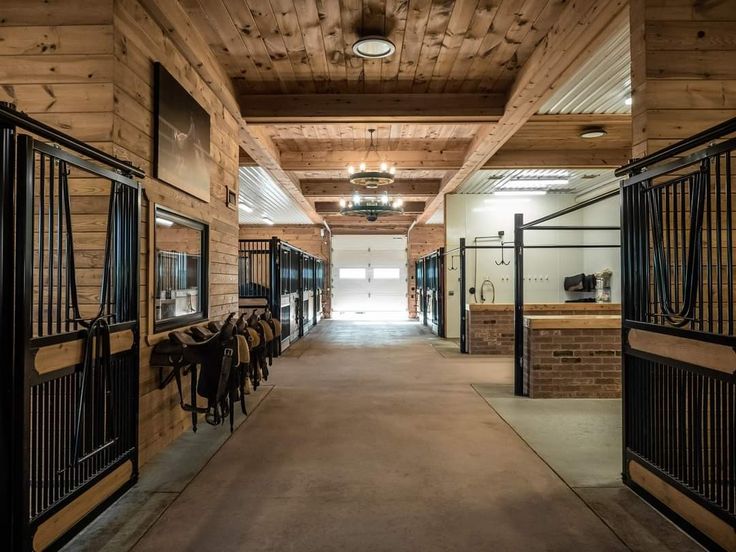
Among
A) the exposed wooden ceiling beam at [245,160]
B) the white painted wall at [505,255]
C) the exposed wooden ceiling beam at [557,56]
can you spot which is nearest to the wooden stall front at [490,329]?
the white painted wall at [505,255]

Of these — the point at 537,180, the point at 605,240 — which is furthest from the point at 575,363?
the point at 605,240

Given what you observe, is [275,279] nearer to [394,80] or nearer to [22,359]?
[394,80]

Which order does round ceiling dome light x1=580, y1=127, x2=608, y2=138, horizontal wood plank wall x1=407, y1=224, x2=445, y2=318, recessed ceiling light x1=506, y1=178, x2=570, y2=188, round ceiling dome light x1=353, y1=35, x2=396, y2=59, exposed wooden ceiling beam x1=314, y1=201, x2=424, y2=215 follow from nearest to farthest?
1. round ceiling dome light x1=353, y1=35, x2=396, y2=59
2. round ceiling dome light x1=580, y1=127, x2=608, y2=138
3. recessed ceiling light x1=506, y1=178, x2=570, y2=188
4. exposed wooden ceiling beam x1=314, y1=201, x2=424, y2=215
5. horizontal wood plank wall x1=407, y1=224, x2=445, y2=318

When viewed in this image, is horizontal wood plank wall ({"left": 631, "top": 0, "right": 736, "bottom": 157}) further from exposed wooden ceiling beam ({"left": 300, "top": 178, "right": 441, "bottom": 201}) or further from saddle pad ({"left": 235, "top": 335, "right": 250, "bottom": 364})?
exposed wooden ceiling beam ({"left": 300, "top": 178, "right": 441, "bottom": 201})

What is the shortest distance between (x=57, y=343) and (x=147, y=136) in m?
1.59

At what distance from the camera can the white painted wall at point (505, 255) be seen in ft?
32.1

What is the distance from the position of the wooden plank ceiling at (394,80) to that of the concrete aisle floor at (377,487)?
9.66 feet

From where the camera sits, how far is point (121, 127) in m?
2.86

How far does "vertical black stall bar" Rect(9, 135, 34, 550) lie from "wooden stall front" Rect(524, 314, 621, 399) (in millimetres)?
4181

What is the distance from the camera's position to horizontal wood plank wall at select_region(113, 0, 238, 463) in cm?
289

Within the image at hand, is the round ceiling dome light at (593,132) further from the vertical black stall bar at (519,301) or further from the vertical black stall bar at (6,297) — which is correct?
the vertical black stall bar at (6,297)

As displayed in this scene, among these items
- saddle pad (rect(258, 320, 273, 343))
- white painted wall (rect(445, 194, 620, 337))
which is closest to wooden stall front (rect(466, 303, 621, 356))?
white painted wall (rect(445, 194, 620, 337))

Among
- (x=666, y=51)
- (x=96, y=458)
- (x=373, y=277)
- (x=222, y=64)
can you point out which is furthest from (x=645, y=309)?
(x=373, y=277)

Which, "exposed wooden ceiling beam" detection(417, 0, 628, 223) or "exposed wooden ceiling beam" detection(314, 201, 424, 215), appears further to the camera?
"exposed wooden ceiling beam" detection(314, 201, 424, 215)
